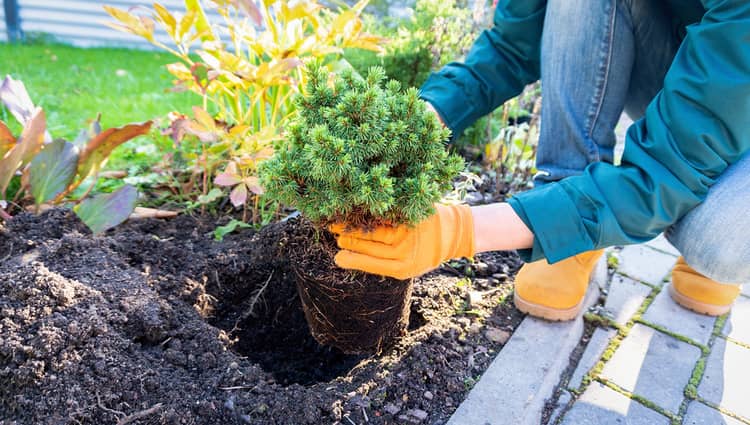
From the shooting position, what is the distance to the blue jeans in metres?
1.89

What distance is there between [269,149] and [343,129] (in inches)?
31.7

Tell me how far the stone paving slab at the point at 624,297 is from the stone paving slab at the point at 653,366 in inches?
2.9

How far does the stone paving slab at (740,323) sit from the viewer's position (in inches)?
78.4

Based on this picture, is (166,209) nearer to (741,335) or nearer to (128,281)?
(128,281)

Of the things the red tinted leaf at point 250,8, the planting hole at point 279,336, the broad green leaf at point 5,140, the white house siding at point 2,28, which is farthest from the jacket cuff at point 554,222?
the white house siding at point 2,28

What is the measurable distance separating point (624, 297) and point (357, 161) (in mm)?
1481

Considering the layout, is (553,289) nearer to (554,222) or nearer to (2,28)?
(554,222)

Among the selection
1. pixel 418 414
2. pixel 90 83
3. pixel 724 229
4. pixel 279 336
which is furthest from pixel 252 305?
pixel 90 83

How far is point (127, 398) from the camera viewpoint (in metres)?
1.34

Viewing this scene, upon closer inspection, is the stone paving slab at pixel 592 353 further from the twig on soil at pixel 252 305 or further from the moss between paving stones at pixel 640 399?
the twig on soil at pixel 252 305

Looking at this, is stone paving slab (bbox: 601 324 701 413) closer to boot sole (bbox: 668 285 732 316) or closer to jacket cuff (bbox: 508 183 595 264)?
boot sole (bbox: 668 285 732 316)

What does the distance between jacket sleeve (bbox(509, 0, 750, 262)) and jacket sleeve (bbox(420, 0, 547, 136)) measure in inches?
24.3

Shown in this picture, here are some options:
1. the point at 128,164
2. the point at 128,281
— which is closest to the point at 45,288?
the point at 128,281

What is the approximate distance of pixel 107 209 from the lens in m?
1.88
